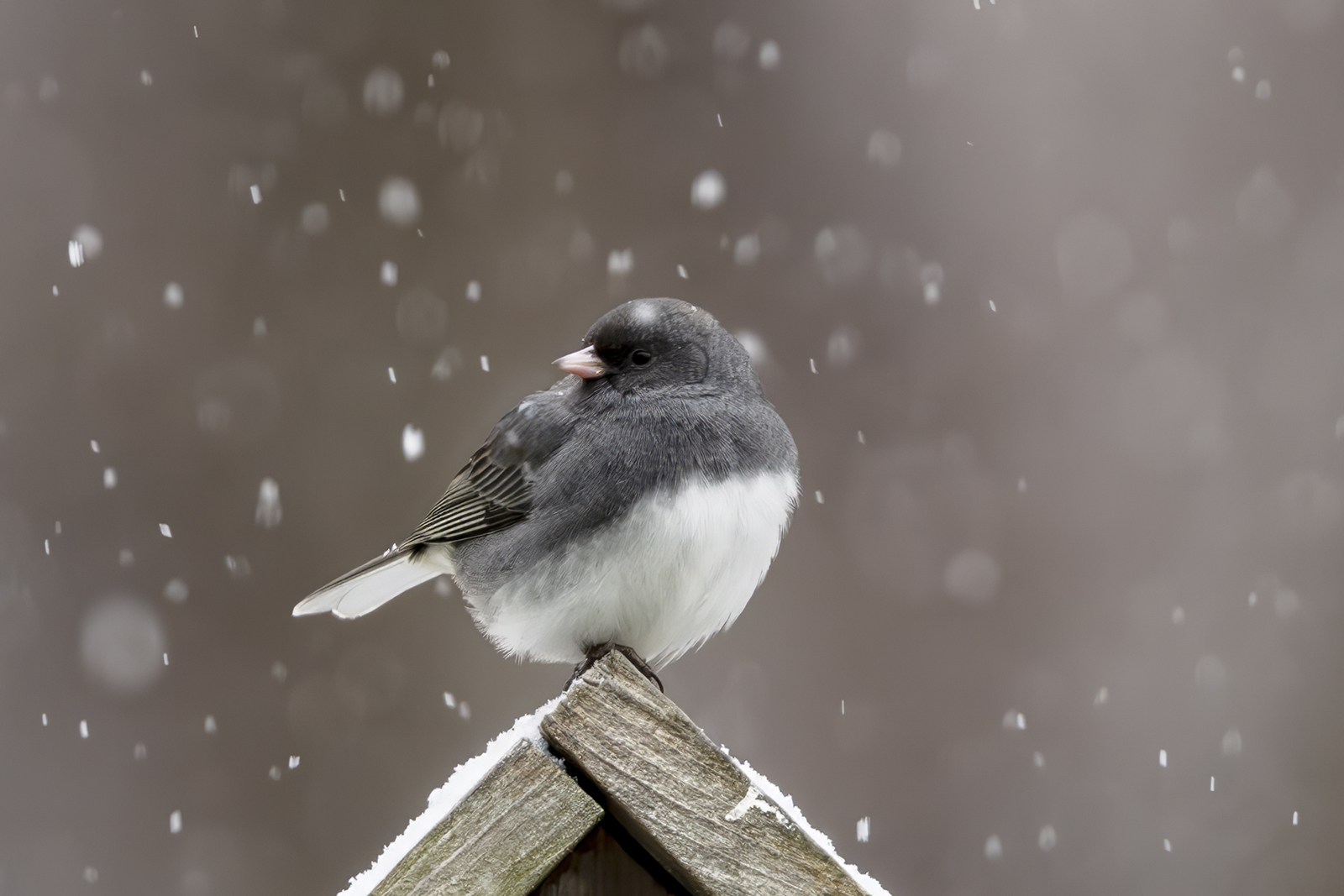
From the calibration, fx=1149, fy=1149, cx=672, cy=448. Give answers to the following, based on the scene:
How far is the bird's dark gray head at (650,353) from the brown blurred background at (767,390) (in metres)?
1.29

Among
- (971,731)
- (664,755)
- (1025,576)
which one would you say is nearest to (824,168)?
(1025,576)

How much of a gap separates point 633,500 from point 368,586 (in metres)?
0.60

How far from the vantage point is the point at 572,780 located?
96 centimetres

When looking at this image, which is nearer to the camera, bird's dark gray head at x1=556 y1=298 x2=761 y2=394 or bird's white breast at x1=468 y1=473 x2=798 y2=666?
bird's white breast at x1=468 y1=473 x2=798 y2=666

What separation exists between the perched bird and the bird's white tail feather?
0.17 meters

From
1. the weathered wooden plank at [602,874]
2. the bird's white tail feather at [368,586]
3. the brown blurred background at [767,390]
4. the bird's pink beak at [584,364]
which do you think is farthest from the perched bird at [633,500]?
the brown blurred background at [767,390]

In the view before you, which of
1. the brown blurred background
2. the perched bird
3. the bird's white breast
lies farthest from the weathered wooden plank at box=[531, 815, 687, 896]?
the brown blurred background

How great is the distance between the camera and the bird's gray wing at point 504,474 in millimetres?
1542

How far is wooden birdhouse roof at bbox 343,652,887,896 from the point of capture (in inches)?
37.0

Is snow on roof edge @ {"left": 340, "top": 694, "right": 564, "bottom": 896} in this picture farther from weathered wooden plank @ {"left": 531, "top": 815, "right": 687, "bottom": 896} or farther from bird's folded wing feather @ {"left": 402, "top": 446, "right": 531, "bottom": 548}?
bird's folded wing feather @ {"left": 402, "top": 446, "right": 531, "bottom": 548}

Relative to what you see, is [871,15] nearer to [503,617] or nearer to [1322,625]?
[1322,625]

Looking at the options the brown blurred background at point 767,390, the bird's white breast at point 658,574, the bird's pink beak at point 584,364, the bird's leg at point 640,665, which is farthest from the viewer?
the brown blurred background at point 767,390

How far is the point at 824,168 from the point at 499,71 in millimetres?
896

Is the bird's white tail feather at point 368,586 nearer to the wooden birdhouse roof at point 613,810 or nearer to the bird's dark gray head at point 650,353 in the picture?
the bird's dark gray head at point 650,353
